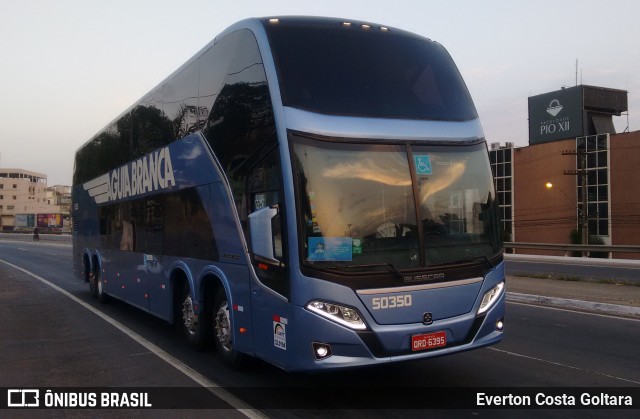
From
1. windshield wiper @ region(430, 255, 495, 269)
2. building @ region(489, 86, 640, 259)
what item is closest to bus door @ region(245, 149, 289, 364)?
windshield wiper @ region(430, 255, 495, 269)

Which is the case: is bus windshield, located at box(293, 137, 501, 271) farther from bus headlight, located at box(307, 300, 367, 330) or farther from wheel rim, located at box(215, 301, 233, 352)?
wheel rim, located at box(215, 301, 233, 352)

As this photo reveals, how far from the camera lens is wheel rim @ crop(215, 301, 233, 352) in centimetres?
757

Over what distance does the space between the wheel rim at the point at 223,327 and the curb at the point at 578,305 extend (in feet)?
26.7

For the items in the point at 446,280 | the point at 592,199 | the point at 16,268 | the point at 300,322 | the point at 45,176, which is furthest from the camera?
the point at 45,176

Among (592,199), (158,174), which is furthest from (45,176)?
(158,174)

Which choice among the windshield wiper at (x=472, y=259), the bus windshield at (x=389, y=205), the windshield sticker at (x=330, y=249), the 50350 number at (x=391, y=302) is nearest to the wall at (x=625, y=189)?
the windshield wiper at (x=472, y=259)

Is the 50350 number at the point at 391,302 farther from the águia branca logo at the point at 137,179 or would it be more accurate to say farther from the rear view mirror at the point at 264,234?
the águia branca logo at the point at 137,179

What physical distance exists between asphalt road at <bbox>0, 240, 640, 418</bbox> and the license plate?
606mm

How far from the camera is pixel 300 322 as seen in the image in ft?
18.5

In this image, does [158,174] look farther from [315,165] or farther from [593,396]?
[593,396]

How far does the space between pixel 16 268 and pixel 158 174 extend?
21.8 metres

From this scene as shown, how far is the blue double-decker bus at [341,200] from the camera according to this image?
18.6ft

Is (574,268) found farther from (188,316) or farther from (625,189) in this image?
(625,189)

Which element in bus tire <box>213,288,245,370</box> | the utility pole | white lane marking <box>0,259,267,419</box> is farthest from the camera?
the utility pole
